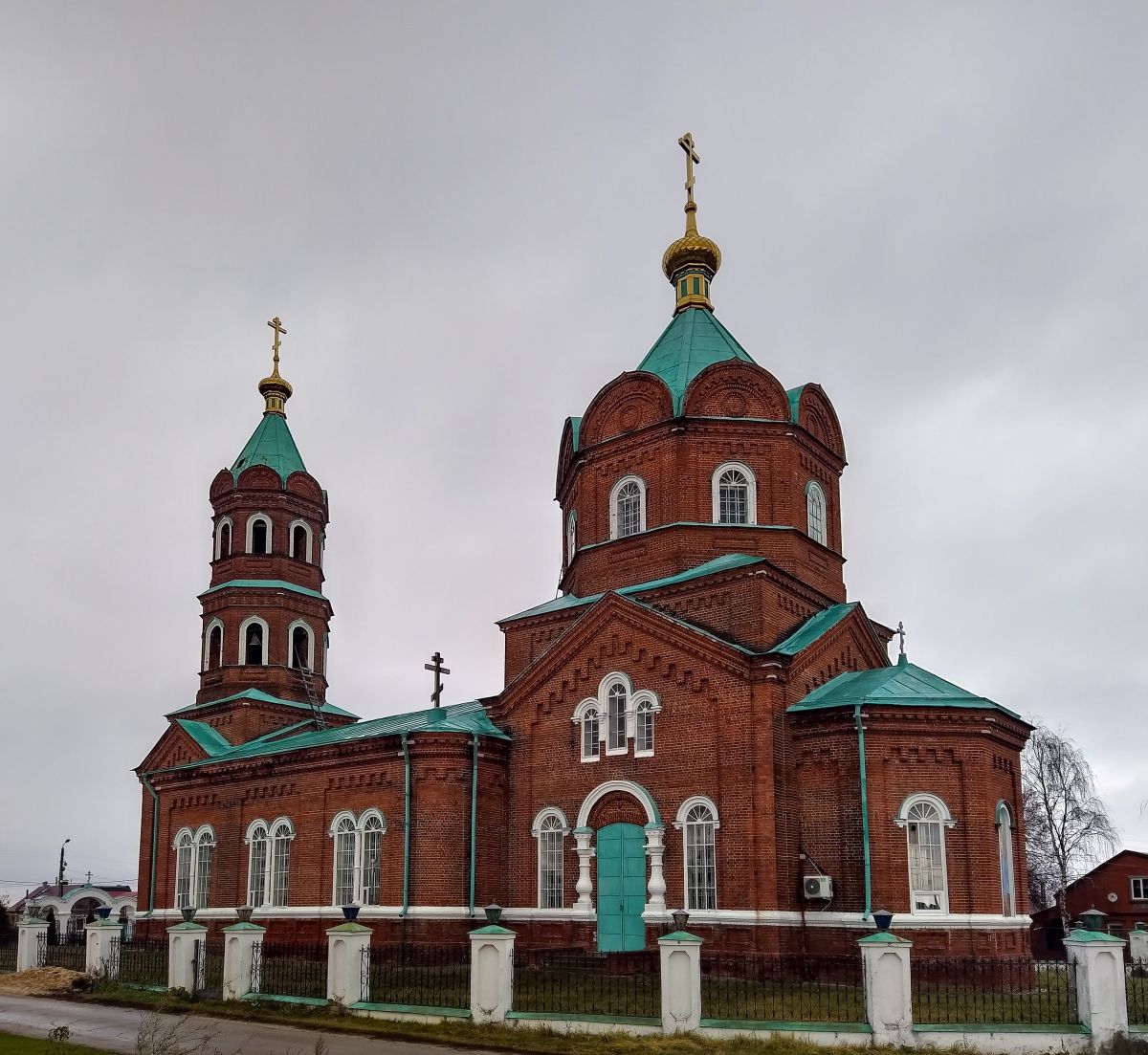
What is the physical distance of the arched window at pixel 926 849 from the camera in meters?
19.3

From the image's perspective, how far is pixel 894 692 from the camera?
20484 millimetres

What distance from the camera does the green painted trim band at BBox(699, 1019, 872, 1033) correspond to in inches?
542

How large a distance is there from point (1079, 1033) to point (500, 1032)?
663 centimetres

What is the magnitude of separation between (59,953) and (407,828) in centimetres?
769

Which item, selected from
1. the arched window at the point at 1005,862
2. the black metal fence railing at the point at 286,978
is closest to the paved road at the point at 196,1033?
the black metal fence railing at the point at 286,978

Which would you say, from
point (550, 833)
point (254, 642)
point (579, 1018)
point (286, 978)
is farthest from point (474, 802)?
point (254, 642)

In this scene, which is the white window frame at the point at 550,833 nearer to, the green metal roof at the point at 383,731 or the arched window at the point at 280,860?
the green metal roof at the point at 383,731

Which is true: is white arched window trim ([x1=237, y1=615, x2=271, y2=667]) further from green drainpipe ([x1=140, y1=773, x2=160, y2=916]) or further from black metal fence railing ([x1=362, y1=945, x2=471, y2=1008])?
black metal fence railing ([x1=362, y1=945, x2=471, y2=1008])

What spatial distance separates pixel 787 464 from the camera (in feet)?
80.9

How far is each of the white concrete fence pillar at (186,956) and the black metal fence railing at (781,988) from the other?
7902 millimetres

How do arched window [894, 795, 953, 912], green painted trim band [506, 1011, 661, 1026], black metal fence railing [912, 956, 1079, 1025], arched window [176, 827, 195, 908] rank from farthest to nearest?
1. arched window [176, 827, 195, 908]
2. arched window [894, 795, 953, 912]
3. green painted trim band [506, 1011, 661, 1026]
4. black metal fence railing [912, 956, 1079, 1025]

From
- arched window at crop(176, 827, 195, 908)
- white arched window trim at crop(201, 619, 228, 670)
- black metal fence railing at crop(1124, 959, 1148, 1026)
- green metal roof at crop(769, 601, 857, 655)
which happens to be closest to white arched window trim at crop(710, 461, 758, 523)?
green metal roof at crop(769, 601, 857, 655)

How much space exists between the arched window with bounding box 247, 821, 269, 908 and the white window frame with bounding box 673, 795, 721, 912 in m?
11.1

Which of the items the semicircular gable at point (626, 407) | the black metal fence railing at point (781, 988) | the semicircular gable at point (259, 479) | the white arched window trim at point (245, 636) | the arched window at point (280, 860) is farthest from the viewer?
the semicircular gable at point (259, 479)
